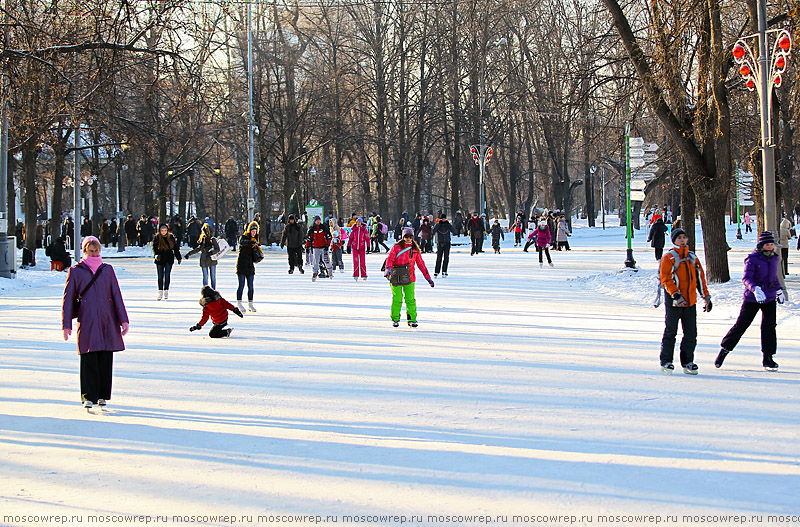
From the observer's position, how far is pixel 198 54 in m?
17.9

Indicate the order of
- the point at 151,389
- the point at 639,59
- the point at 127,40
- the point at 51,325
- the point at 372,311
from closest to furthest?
the point at 151,389 < the point at 51,325 < the point at 372,311 < the point at 127,40 < the point at 639,59

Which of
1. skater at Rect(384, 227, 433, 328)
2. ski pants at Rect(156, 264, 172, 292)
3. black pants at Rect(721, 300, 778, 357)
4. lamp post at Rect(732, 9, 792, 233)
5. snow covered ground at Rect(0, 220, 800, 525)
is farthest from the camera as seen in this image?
ski pants at Rect(156, 264, 172, 292)

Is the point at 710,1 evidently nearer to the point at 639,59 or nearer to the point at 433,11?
the point at 639,59

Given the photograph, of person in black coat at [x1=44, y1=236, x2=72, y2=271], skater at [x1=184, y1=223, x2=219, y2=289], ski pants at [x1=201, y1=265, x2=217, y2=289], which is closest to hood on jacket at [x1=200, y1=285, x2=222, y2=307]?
skater at [x1=184, y1=223, x2=219, y2=289]

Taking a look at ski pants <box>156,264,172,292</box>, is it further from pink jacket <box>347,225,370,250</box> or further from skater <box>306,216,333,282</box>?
pink jacket <box>347,225,370,250</box>

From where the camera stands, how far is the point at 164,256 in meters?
19.0

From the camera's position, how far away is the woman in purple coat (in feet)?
25.4

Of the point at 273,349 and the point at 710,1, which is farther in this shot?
the point at 710,1

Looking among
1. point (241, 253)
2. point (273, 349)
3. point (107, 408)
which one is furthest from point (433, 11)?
point (107, 408)

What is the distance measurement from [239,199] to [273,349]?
54006 mm

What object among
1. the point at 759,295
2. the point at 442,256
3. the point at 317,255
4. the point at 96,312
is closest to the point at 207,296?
the point at 96,312

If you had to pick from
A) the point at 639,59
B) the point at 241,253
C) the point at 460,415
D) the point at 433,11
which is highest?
the point at 433,11

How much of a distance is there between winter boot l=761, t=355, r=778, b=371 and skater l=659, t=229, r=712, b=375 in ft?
2.82

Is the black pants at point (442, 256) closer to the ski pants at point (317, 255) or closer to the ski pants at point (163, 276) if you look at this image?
the ski pants at point (317, 255)
